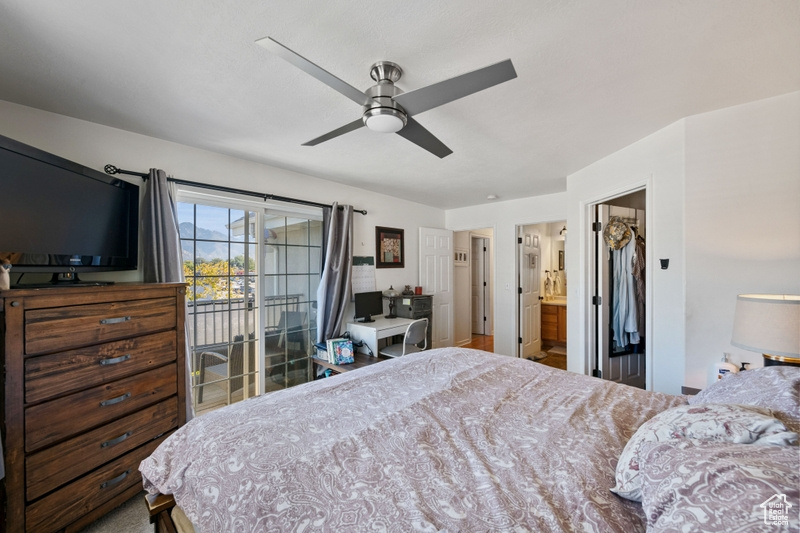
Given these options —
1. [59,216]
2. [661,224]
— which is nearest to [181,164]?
[59,216]

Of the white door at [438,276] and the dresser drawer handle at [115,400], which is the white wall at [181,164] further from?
the dresser drawer handle at [115,400]

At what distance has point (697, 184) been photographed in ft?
6.56

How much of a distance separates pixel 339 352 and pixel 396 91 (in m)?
2.60

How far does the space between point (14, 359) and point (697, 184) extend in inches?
152

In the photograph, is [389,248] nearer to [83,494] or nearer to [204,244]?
[204,244]

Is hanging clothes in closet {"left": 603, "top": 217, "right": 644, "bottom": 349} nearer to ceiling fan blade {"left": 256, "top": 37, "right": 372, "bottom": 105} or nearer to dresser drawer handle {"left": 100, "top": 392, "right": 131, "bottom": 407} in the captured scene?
ceiling fan blade {"left": 256, "top": 37, "right": 372, "bottom": 105}

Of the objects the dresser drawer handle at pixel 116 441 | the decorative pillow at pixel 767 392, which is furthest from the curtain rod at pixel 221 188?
the decorative pillow at pixel 767 392

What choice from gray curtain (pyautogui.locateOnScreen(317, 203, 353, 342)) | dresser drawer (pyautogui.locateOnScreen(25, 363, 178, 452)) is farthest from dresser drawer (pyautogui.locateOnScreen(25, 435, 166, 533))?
gray curtain (pyautogui.locateOnScreen(317, 203, 353, 342))

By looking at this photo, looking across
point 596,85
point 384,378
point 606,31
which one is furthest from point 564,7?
point 384,378

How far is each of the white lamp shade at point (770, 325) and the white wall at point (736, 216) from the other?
45 cm

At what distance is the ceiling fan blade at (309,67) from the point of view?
1.06 metres

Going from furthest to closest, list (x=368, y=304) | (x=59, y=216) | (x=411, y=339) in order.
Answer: (x=368, y=304) < (x=411, y=339) < (x=59, y=216)

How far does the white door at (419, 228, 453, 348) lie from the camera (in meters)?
4.86

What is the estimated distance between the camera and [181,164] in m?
2.54
